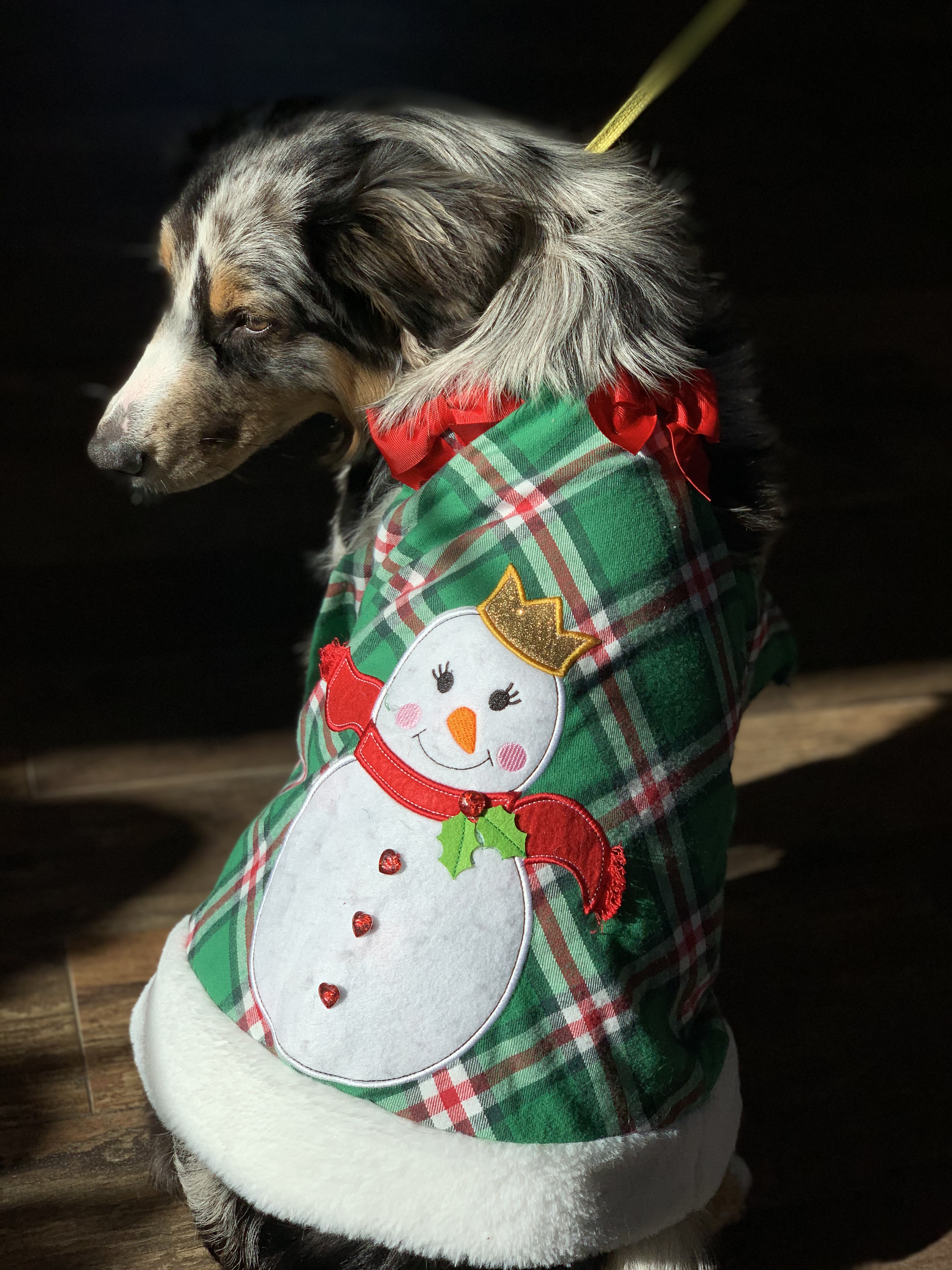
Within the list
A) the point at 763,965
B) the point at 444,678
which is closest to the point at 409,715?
the point at 444,678

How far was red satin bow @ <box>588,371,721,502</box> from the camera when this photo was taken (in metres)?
1.25

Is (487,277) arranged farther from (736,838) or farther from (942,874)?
(942,874)

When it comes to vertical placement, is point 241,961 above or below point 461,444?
below

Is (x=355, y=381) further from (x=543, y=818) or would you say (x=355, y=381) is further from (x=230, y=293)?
(x=543, y=818)

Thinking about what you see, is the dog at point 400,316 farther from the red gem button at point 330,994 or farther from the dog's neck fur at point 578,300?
the red gem button at point 330,994

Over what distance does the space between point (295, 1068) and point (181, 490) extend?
0.68 m

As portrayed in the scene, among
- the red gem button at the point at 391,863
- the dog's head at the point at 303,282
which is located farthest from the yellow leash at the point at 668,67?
the red gem button at the point at 391,863

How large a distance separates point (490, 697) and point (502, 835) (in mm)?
123

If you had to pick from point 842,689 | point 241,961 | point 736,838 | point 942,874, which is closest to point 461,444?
point 241,961

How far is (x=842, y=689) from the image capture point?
2.47m

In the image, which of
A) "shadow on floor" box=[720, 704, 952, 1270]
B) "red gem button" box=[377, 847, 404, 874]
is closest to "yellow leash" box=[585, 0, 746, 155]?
"red gem button" box=[377, 847, 404, 874]

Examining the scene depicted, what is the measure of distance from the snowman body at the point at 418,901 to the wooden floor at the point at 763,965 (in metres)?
0.55

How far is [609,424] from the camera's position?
1.25m

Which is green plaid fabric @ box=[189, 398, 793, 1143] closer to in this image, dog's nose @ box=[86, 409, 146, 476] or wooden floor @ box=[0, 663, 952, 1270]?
dog's nose @ box=[86, 409, 146, 476]
